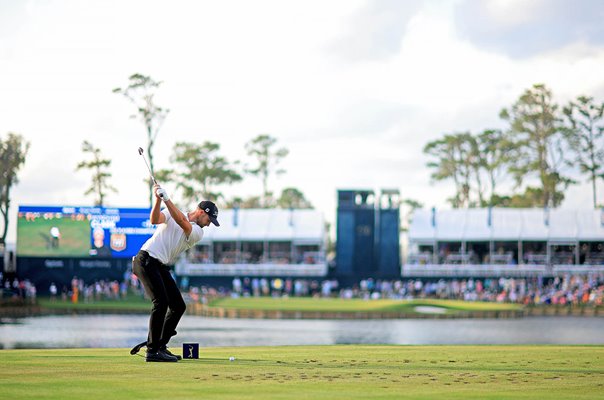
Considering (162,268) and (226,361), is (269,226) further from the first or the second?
(162,268)

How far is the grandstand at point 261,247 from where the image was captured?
6894 centimetres

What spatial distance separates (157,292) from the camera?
1182 cm

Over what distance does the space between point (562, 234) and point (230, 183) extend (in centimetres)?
2982

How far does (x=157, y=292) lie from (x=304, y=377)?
243 cm

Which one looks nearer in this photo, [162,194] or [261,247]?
[162,194]

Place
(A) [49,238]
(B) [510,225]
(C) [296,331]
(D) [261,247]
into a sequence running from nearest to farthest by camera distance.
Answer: (C) [296,331]
(A) [49,238]
(B) [510,225]
(D) [261,247]

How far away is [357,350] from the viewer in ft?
50.1

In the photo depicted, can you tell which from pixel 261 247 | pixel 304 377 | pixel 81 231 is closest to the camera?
pixel 304 377

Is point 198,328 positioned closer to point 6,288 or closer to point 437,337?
point 437,337

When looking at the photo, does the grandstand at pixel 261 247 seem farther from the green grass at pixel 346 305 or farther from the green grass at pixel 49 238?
the green grass at pixel 49 238

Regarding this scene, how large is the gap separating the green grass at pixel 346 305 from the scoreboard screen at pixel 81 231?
21.5 feet

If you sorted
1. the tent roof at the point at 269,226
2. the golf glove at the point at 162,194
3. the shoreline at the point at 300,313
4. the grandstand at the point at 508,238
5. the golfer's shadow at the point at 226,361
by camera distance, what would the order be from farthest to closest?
the tent roof at the point at 269,226, the grandstand at the point at 508,238, the shoreline at the point at 300,313, the golfer's shadow at the point at 226,361, the golf glove at the point at 162,194

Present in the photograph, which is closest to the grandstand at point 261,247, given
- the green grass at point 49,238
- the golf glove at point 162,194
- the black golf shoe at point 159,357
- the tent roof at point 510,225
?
the tent roof at point 510,225

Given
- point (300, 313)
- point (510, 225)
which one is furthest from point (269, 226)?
point (300, 313)
